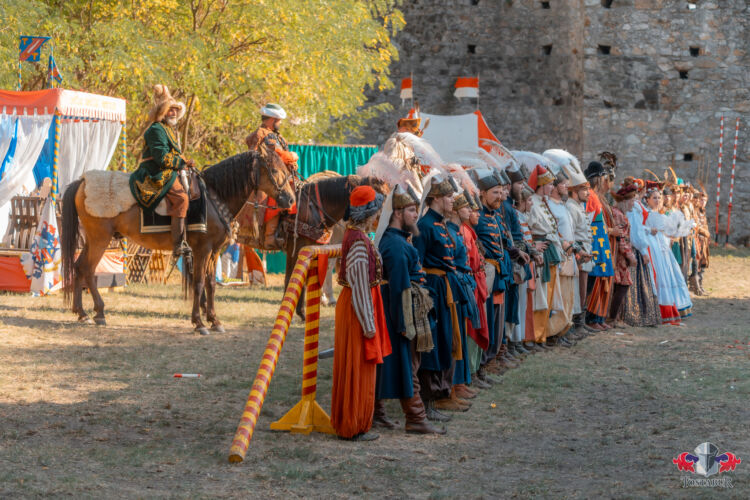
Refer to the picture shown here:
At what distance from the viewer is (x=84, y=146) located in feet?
43.7

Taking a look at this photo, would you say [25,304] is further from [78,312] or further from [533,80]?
[533,80]

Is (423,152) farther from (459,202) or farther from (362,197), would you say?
(362,197)

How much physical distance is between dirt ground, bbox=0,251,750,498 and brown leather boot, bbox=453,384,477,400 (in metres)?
0.09

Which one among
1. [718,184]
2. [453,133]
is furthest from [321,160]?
[718,184]

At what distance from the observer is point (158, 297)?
1217 cm

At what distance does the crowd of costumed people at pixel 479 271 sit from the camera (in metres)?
5.60

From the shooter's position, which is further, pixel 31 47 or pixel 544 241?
pixel 31 47

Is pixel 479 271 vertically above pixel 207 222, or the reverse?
pixel 207 222

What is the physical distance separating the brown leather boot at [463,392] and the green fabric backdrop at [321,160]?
9198 mm

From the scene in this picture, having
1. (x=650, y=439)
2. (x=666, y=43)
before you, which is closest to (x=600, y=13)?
(x=666, y=43)

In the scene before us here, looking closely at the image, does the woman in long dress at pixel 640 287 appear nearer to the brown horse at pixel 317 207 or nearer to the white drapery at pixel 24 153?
the brown horse at pixel 317 207

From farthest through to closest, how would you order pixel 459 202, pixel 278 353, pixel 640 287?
pixel 640 287, pixel 459 202, pixel 278 353

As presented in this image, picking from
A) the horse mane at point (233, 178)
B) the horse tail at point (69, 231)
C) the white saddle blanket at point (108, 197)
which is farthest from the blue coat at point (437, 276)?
the horse tail at point (69, 231)

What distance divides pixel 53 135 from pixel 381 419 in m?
7.72
